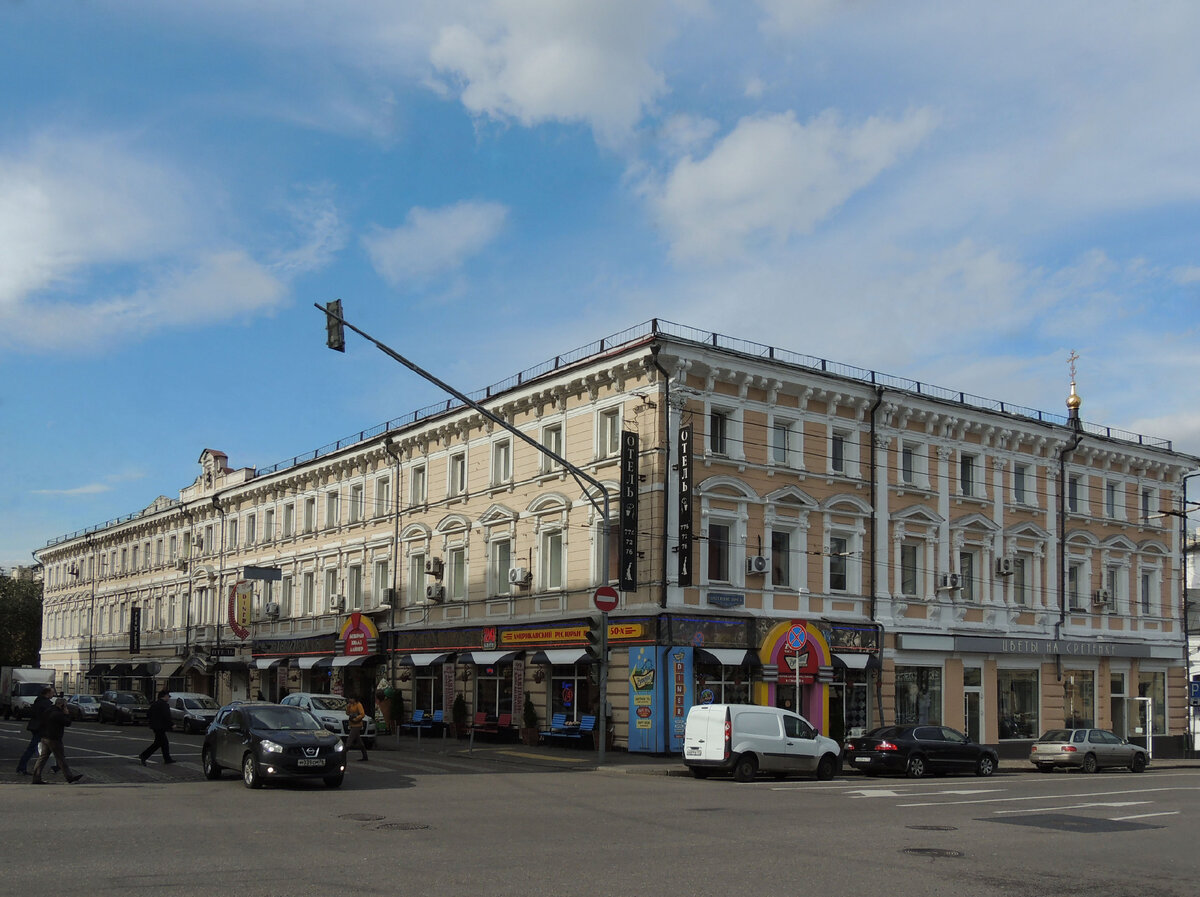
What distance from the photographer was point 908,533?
3816cm

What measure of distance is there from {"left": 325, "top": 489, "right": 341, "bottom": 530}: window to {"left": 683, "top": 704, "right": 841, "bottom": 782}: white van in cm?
2697

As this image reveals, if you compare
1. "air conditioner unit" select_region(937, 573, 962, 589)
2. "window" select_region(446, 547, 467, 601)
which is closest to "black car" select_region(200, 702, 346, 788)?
"window" select_region(446, 547, 467, 601)

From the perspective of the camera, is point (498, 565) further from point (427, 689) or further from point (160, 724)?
point (160, 724)

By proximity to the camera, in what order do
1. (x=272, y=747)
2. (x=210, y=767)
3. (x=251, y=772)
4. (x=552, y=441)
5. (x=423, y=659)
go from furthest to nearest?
(x=423, y=659), (x=552, y=441), (x=210, y=767), (x=251, y=772), (x=272, y=747)

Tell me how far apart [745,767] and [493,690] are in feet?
49.4

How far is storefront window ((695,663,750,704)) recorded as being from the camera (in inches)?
1297

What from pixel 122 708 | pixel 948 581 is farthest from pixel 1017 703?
pixel 122 708

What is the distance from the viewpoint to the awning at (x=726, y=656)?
32.6m

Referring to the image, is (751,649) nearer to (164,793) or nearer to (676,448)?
(676,448)

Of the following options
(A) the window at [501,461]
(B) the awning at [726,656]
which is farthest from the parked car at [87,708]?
(B) the awning at [726,656]

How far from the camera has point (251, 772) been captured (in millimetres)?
20328

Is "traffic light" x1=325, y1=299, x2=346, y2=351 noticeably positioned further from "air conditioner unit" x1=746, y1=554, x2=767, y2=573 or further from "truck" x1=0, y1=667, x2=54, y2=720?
"truck" x1=0, y1=667, x2=54, y2=720

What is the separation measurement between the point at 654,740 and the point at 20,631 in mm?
82701

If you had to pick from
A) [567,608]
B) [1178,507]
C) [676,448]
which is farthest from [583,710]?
[1178,507]
